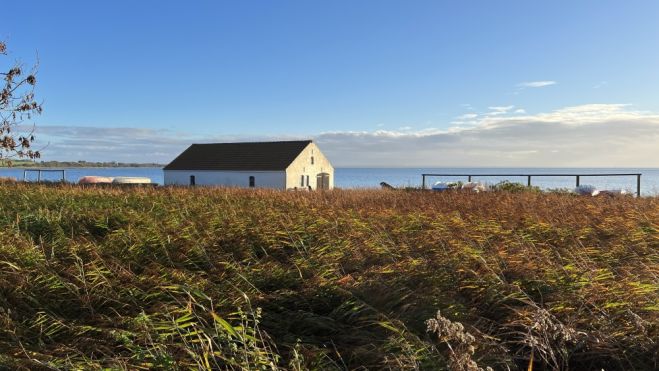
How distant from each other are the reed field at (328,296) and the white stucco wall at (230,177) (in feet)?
116

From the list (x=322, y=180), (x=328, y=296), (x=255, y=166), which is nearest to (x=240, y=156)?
(x=255, y=166)

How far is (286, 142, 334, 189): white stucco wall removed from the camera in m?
43.8

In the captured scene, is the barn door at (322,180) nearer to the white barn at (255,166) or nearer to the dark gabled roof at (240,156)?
the white barn at (255,166)

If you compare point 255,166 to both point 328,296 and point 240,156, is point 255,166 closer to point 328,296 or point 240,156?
point 240,156

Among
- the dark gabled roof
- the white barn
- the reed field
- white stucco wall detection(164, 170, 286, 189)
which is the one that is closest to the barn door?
the white barn

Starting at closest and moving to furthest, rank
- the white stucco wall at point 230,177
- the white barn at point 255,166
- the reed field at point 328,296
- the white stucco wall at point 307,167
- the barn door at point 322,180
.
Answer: the reed field at point 328,296 < the white stucco wall at point 230,177 < the white stucco wall at point 307,167 < the white barn at point 255,166 < the barn door at point 322,180

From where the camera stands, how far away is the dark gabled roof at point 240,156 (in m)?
45.0

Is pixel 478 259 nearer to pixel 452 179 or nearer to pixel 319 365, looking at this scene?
pixel 319 365

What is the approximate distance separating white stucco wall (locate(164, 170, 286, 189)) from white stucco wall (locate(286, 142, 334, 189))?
0.94m

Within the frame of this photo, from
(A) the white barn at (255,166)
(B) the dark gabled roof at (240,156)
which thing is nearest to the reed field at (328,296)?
(A) the white barn at (255,166)

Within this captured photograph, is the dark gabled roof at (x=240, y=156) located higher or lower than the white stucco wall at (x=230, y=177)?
higher

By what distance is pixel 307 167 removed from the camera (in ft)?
152

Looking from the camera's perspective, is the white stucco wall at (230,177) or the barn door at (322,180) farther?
the barn door at (322,180)

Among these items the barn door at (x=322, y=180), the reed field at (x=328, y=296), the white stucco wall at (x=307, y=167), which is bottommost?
the reed field at (x=328, y=296)
